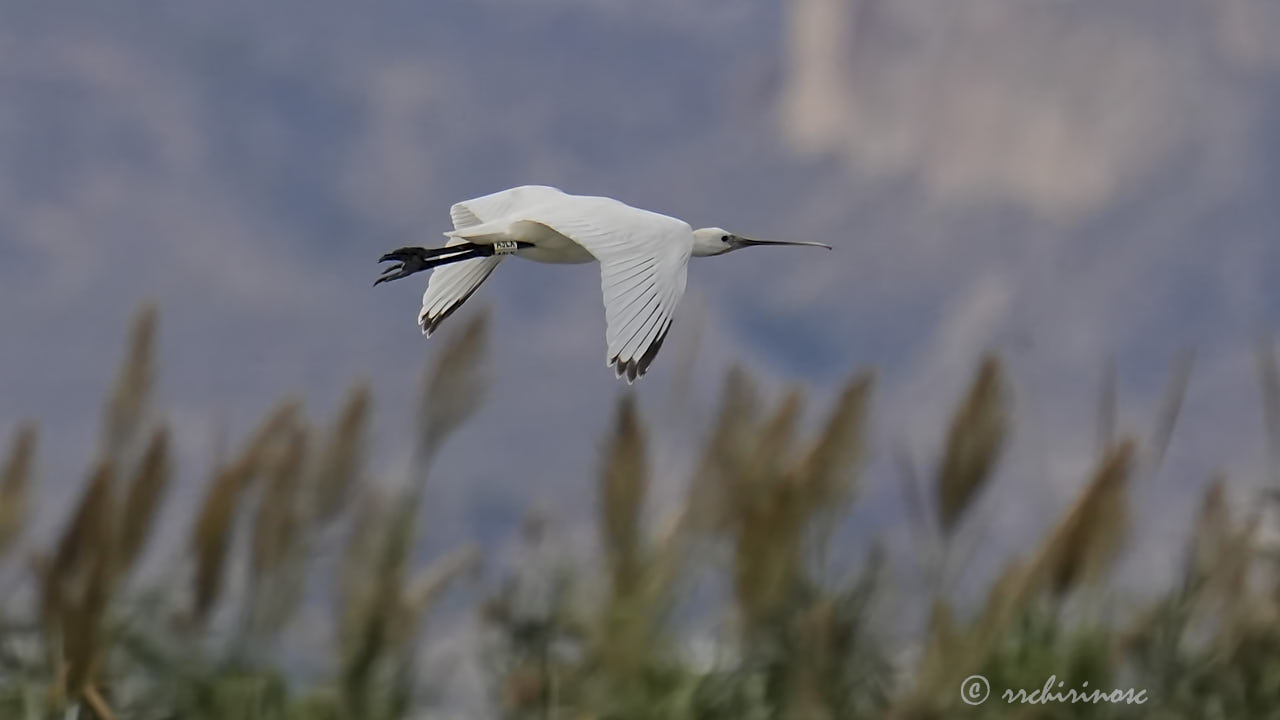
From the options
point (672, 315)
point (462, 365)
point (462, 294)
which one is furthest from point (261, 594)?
point (462, 294)

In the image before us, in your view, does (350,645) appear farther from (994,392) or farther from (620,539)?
(994,392)

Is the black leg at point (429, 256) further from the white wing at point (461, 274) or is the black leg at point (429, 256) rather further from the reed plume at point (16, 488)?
the reed plume at point (16, 488)

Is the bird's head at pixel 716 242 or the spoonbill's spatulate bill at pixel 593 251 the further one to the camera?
the bird's head at pixel 716 242

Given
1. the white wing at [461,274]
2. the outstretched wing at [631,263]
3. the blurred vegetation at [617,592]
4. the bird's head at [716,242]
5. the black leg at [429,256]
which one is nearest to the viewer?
the blurred vegetation at [617,592]

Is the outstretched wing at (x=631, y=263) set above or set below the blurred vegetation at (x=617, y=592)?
above

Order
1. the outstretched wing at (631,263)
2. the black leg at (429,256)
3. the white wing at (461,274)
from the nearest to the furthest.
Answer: the outstretched wing at (631,263) < the black leg at (429,256) < the white wing at (461,274)

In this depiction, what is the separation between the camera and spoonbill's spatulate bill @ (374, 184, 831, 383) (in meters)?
2.42

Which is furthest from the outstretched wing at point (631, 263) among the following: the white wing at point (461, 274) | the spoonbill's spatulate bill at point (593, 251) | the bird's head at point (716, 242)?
the bird's head at point (716, 242)

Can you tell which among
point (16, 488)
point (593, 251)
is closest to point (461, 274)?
point (593, 251)

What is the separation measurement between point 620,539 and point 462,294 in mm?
1545

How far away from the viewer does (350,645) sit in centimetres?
167

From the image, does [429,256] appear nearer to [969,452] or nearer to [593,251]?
[593,251]

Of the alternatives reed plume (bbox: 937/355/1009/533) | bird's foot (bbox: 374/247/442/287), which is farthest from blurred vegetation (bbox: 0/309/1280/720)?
bird's foot (bbox: 374/247/442/287)

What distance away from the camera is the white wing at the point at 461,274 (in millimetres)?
3240
